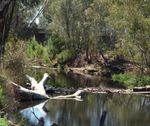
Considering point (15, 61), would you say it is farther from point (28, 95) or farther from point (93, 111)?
Result: point (93, 111)

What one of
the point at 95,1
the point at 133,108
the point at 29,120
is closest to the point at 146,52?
the point at 133,108

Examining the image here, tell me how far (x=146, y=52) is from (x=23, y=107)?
55.4 ft

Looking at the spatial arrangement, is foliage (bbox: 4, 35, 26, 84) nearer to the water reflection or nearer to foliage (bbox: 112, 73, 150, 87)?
the water reflection

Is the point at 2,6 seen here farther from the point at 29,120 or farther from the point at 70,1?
the point at 70,1

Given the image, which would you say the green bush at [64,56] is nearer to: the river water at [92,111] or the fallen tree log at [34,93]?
the river water at [92,111]

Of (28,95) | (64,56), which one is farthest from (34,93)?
(64,56)

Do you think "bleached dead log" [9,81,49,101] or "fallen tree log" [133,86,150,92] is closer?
"bleached dead log" [9,81,49,101]

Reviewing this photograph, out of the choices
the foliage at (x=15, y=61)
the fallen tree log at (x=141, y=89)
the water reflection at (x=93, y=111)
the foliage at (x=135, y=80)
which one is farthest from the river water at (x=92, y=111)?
the foliage at (x=135, y=80)

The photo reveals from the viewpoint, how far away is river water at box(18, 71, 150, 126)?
19.5 meters

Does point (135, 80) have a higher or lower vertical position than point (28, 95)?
lower

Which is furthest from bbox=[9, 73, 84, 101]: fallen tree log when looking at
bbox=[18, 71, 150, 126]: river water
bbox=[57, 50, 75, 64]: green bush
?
bbox=[57, 50, 75, 64]: green bush

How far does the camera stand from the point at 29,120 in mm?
18859

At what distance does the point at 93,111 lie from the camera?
2280 centimetres

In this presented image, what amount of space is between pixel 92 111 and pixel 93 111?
0.23 ft
